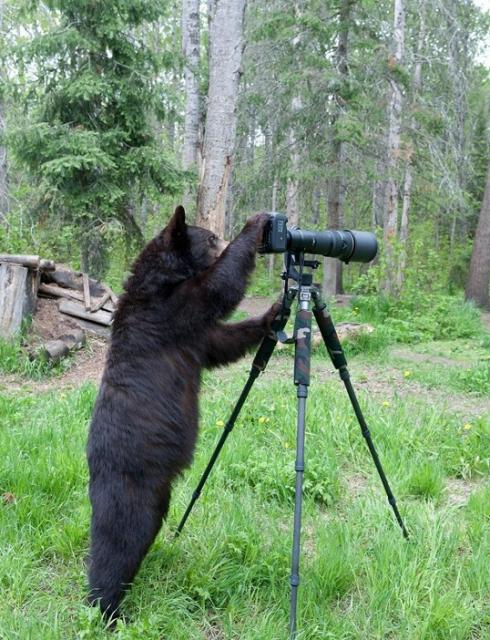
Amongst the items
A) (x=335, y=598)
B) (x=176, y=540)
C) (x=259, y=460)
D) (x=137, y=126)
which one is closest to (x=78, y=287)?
(x=137, y=126)

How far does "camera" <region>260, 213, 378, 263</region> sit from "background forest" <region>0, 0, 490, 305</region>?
392 centimetres

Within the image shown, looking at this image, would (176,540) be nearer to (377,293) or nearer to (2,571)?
(2,571)

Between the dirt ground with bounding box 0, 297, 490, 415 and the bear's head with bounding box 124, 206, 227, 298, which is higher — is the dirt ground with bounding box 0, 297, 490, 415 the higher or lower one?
the lower one

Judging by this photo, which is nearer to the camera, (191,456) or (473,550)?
(191,456)

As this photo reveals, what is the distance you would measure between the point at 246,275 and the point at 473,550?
71.5 inches

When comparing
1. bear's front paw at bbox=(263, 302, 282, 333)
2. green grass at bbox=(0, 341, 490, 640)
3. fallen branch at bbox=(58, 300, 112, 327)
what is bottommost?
green grass at bbox=(0, 341, 490, 640)

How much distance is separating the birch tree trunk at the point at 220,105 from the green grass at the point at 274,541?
2.95 metres

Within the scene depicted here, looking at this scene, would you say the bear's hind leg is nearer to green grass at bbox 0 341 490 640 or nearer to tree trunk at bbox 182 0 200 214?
green grass at bbox 0 341 490 640

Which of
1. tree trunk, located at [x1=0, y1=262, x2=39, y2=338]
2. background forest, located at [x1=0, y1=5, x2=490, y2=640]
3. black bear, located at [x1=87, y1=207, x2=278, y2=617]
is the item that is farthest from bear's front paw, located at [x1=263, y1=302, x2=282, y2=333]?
tree trunk, located at [x1=0, y1=262, x2=39, y2=338]

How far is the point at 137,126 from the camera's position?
357 inches

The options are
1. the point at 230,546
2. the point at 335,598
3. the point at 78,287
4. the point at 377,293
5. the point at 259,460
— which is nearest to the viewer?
the point at 335,598

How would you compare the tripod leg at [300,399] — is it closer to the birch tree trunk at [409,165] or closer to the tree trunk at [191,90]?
the birch tree trunk at [409,165]

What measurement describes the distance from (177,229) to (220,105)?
13.0 feet

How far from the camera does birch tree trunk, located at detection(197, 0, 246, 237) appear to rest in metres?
6.09
